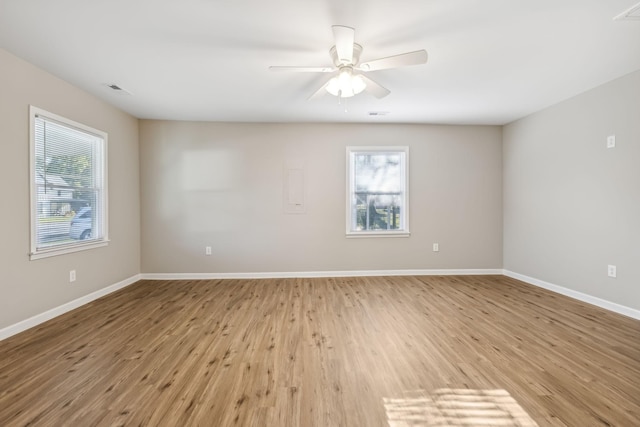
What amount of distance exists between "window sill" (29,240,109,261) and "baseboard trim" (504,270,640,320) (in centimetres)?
627

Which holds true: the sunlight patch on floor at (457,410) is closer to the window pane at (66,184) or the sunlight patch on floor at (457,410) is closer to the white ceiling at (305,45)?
the white ceiling at (305,45)

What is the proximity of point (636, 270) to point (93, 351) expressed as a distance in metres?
5.38

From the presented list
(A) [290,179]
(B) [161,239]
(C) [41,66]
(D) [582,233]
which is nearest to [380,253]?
(A) [290,179]

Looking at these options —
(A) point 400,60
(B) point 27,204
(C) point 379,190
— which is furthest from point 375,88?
(B) point 27,204

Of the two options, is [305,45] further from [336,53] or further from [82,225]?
→ [82,225]

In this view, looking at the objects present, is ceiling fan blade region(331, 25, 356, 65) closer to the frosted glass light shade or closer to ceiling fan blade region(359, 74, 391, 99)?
the frosted glass light shade

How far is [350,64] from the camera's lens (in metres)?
2.40

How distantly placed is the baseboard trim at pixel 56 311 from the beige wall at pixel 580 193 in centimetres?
626

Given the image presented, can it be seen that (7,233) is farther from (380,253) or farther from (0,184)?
(380,253)

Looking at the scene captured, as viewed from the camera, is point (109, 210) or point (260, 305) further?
point (109, 210)

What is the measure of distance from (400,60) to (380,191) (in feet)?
9.49

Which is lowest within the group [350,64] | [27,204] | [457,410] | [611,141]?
[457,410]

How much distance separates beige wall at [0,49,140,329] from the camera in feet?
8.63

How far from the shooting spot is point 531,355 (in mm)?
2283
